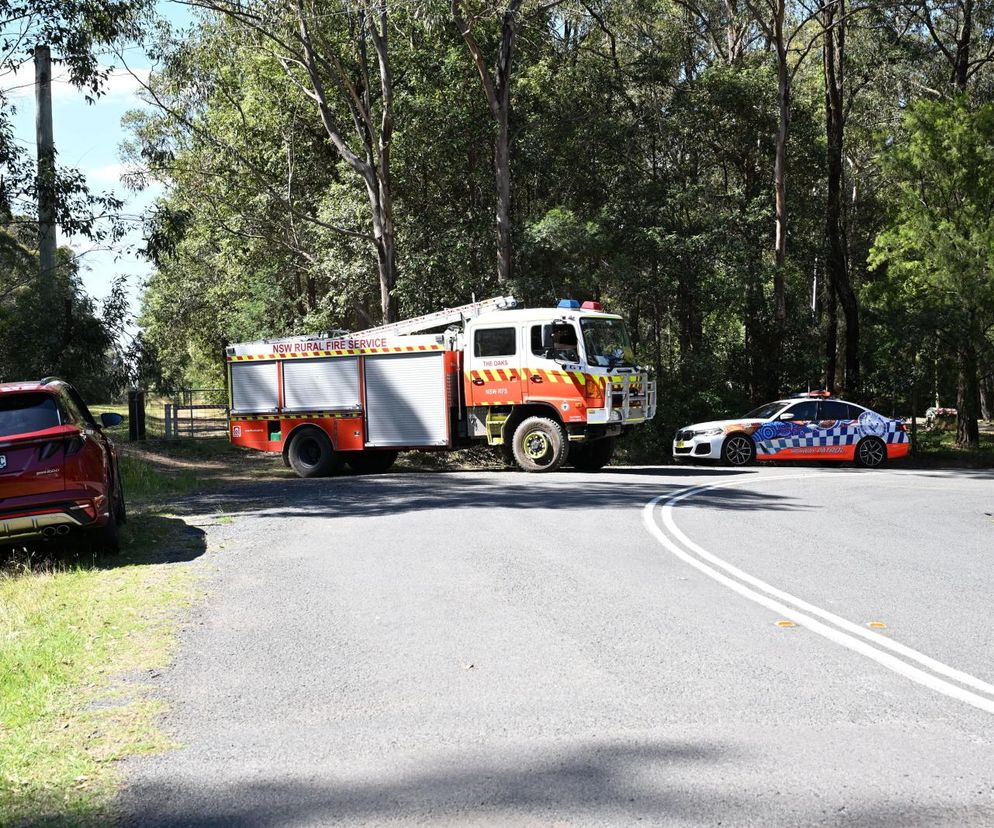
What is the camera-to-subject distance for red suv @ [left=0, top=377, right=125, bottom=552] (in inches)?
375

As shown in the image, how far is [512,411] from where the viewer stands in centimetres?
2028

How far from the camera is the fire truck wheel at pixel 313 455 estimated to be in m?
22.0

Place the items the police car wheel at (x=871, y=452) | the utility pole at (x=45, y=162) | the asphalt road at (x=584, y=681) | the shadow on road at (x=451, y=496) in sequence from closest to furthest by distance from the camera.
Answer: the asphalt road at (x=584, y=681), the shadow on road at (x=451, y=496), the utility pole at (x=45, y=162), the police car wheel at (x=871, y=452)

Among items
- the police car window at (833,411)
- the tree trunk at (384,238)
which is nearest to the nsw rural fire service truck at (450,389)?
the police car window at (833,411)

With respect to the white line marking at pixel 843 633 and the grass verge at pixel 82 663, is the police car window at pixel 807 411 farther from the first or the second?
the grass verge at pixel 82 663

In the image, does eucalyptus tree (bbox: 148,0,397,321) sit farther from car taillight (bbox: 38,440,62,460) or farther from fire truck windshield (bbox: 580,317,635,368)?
car taillight (bbox: 38,440,62,460)

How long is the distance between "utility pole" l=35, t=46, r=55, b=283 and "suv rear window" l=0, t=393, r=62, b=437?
9.47m

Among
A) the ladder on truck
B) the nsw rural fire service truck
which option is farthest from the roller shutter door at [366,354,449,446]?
the ladder on truck

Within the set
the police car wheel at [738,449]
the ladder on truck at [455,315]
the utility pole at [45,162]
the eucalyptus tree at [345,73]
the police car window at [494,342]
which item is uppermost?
the eucalyptus tree at [345,73]

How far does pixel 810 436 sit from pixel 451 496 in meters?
9.99

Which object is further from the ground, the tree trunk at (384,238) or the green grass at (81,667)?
the tree trunk at (384,238)

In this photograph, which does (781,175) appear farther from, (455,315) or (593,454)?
(455,315)

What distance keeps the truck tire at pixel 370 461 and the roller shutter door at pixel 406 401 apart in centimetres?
127

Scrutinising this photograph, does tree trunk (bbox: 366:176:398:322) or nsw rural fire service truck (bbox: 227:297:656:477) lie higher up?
tree trunk (bbox: 366:176:398:322)
